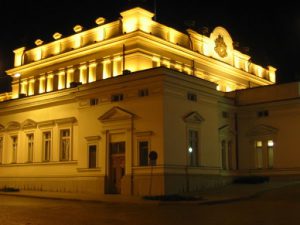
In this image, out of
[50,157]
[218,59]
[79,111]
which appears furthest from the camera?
[218,59]

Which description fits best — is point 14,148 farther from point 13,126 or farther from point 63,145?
point 63,145

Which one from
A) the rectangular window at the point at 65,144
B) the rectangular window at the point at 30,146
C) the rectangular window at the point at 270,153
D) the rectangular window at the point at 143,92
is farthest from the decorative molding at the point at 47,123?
the rectangular window at the point at 270,153

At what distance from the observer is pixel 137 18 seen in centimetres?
4191

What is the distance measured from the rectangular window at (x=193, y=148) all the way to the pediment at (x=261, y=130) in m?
9.47

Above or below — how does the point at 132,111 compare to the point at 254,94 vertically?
below

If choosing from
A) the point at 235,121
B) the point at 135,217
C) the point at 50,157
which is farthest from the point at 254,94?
the point at 135,217

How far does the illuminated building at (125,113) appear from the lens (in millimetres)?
32781

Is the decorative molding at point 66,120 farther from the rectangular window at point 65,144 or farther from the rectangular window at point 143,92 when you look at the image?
the rectangular window at point 143,92

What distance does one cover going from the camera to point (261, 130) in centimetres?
4206

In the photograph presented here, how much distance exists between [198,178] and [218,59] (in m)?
20.4

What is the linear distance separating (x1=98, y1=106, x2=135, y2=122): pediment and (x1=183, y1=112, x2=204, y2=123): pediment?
13.1 feet

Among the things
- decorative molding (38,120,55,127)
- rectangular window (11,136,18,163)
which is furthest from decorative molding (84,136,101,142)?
rectangular window (11,136,18,163)

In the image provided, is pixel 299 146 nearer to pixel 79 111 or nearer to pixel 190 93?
pixel 190 93

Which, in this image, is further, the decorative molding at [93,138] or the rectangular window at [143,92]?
the decorative molding at [93,138]
